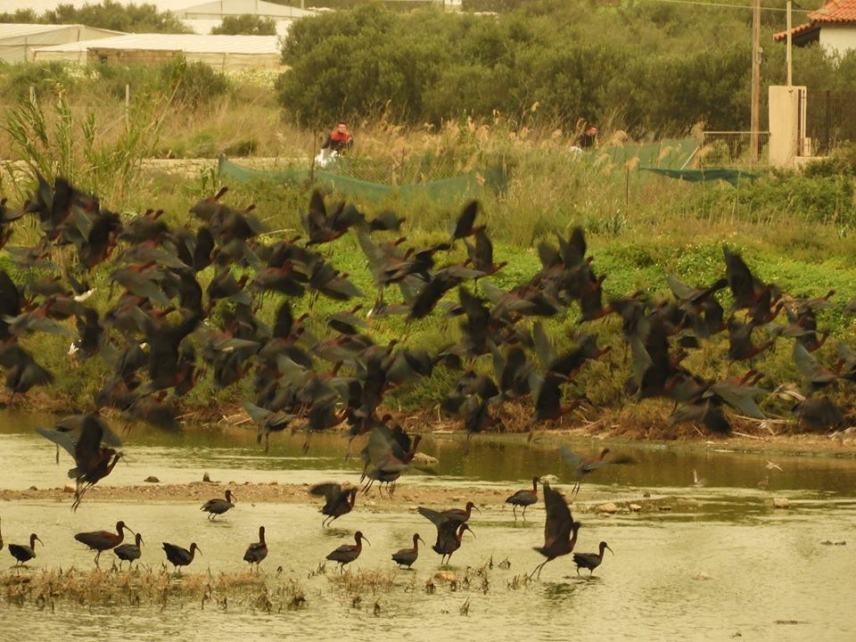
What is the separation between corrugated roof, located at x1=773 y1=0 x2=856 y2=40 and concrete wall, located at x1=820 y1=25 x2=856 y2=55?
0.58 ft

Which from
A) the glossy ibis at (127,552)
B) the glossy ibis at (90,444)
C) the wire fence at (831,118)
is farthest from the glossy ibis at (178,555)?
the wire fence at (831,118)

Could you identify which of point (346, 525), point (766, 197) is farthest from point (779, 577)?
→ point (766, 197)

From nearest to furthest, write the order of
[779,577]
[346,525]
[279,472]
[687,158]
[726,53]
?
[779,577]
[346,525]
[279,472]
[687,158]
[726,53]

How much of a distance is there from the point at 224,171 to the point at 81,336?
56.3 feet

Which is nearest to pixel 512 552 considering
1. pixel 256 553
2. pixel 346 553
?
pixel 346 553

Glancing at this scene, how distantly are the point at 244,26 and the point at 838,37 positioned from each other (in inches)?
1646

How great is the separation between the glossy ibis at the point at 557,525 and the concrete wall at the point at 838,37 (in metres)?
38.8

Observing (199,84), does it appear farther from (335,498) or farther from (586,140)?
(335,498)

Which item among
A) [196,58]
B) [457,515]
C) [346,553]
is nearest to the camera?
[346,553]

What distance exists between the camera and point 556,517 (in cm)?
1019

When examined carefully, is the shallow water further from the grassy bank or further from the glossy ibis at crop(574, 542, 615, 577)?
the grassy bank

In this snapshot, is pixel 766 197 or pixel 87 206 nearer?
pixel 87 206

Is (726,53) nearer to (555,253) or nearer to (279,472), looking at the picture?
(279,472)

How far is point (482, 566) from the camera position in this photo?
12.0m
